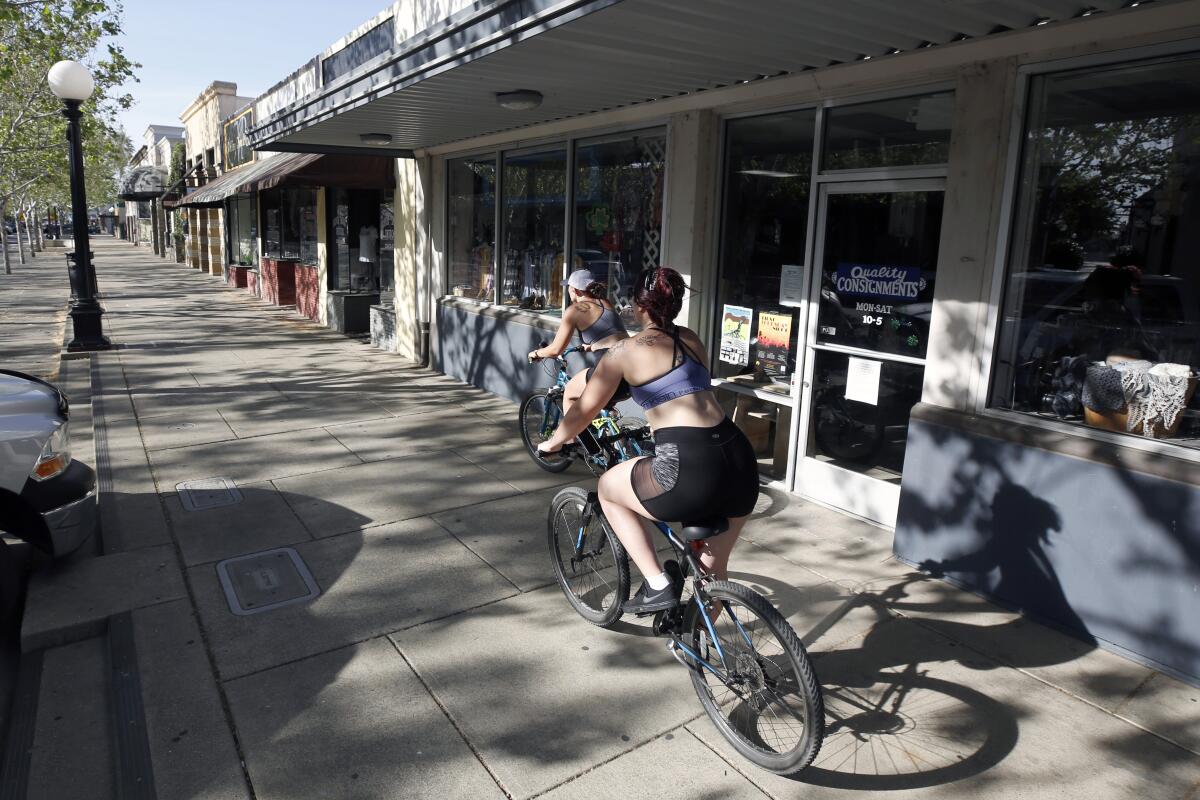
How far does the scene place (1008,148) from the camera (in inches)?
170

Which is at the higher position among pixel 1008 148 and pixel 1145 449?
pixel 1008 148

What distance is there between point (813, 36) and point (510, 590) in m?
3.47

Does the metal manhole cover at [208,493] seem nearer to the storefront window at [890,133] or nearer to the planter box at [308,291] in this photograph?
the storefront window at [890,133]

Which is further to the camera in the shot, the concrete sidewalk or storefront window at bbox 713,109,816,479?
storefront window at bbox 713,109,816,479

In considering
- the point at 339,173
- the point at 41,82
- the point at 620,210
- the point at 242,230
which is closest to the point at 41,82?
the point at 41,82

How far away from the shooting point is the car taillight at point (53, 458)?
14.1 ft

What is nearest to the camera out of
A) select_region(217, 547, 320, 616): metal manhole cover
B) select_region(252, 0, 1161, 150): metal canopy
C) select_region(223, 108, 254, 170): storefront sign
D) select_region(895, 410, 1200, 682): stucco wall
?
select_region(895, 410, 1200, 682): stucco wall

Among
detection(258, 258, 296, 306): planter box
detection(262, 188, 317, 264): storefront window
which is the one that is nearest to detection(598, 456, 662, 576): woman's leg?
detection(262, 188, 317, 264): storefront window

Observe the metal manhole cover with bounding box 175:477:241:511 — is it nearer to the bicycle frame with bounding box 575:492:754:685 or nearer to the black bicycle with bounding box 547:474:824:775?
the black bicycle with bounding box 547:474:824:775

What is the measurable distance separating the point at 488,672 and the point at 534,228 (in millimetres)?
6066

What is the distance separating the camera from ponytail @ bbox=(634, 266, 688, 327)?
10.5 feet

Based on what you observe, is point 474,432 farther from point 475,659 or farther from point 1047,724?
point 1047,724

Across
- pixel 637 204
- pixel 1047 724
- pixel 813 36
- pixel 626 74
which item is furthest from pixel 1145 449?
pixel 637 204

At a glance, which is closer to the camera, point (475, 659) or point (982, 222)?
point (475, 659)
